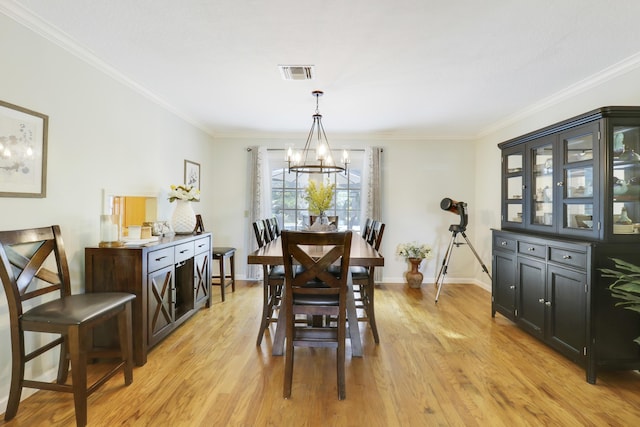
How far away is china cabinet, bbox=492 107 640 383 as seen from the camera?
7.61 ft

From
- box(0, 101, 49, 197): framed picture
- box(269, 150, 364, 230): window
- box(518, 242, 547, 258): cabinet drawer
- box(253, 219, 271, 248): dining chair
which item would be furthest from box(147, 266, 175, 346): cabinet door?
box(518, 242, 547, 258): cabinet drawer

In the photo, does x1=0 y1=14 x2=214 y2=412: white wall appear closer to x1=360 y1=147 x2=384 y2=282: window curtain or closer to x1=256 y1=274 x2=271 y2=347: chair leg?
x1=256 y1=274 x2=271 y2=347: chair leg

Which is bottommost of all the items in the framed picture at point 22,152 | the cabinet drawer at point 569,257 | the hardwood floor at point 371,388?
the hardwood floor at point 371,388

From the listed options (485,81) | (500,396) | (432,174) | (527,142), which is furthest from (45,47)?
(432,174)

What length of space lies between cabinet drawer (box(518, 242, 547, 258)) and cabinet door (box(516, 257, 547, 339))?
61mm

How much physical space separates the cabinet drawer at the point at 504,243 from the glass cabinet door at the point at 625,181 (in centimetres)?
95

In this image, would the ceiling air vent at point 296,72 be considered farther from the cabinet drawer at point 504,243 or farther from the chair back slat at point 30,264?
the cabinet drawer at point 504,243

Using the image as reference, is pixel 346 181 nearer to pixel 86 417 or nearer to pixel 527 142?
pixel 527 142

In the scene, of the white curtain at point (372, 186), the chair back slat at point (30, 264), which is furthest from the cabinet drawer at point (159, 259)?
the white curtain at point (372, 186)

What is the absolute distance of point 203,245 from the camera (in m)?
3.70

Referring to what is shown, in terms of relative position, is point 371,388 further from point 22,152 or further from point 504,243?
point 22,152

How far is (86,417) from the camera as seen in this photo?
181 centimetres

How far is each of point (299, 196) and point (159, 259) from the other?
2941mm

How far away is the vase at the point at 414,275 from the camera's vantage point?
4.96 m
